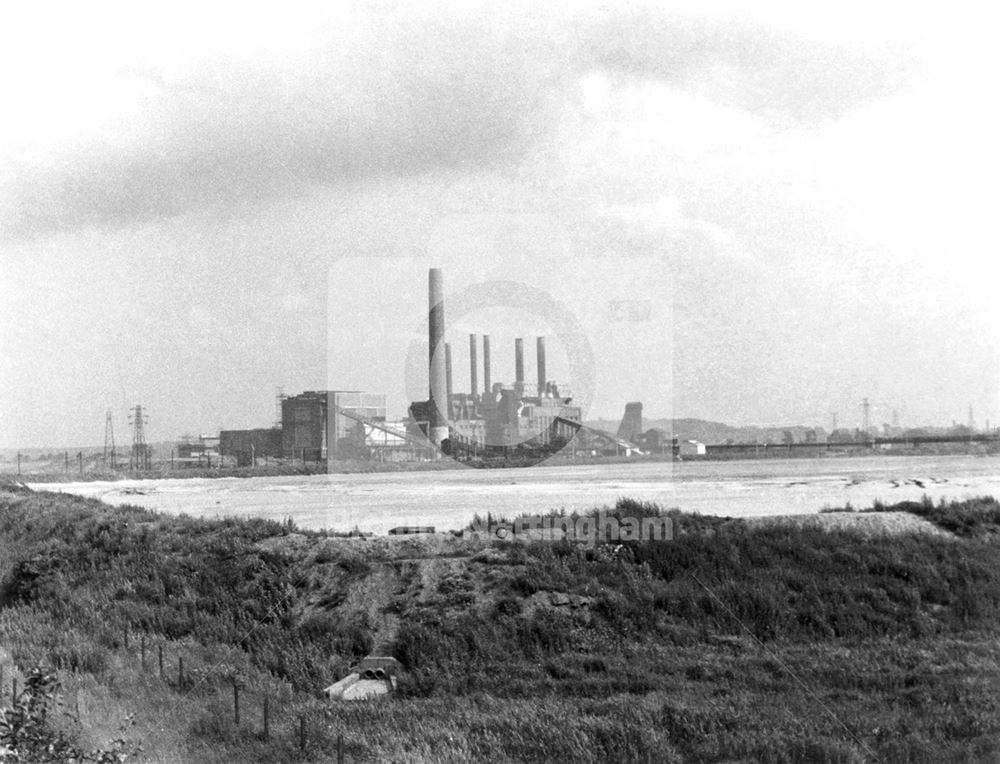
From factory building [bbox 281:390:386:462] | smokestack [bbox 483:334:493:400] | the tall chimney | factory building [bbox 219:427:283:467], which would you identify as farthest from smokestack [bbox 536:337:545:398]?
Answer: factory building [bbox 219:427:283:467]

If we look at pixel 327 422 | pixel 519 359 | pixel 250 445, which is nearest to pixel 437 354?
pixel 519 359

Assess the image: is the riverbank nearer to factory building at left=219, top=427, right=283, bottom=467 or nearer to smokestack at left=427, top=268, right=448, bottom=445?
factory building at left=219, top=427, right=283, bottom=467

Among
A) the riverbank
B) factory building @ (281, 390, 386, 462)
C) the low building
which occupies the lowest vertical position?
the riverbank

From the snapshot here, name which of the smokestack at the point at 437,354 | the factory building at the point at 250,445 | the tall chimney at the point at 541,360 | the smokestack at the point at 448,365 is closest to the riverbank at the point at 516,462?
the factory building at the point at 250,445

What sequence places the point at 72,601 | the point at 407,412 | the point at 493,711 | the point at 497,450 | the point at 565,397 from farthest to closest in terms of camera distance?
the point at 497,450, the point at 407,412, the point at 565,397, the point at 72,601, the point at 493,711

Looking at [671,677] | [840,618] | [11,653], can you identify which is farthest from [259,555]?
[840,618]

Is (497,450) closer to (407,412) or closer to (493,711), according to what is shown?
(407,412)

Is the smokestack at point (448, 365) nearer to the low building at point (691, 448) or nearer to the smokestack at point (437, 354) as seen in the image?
the smokestack at point (437, 354)
